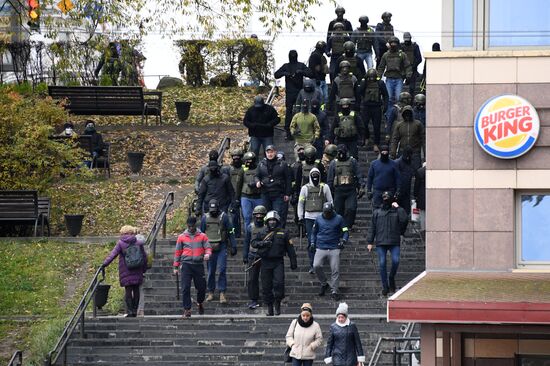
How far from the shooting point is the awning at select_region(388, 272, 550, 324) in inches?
1044

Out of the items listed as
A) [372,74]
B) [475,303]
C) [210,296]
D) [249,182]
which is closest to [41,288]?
[210,296]

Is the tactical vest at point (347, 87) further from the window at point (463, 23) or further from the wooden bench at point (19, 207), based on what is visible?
the window at point (463, 23)

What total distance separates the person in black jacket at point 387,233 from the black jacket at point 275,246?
1.47m

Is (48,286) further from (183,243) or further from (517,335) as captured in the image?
(517,335)

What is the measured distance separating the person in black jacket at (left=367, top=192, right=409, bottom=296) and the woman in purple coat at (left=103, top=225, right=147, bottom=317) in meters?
3.88

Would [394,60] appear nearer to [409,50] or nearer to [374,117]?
[409,50]

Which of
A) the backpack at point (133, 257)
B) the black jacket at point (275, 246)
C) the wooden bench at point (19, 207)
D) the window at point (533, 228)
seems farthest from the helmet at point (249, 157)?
the window at point (533, 228)

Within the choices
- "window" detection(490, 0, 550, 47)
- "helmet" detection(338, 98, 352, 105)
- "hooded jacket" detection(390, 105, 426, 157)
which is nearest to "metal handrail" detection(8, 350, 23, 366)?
"window" detection(490, 0, 550, 47)

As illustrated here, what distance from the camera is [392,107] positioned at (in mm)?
39781

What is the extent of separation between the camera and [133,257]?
1309 inches

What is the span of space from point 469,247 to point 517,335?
1.71 metres

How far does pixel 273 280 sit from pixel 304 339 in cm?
335

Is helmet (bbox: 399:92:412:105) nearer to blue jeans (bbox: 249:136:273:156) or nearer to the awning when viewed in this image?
blue jeans (bbox: 249:136:273:156)

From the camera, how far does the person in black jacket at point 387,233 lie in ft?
109
